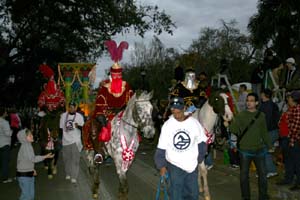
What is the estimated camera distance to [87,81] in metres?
26.0

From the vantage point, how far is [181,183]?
7.46 meters

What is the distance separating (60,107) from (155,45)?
4814 centimetres

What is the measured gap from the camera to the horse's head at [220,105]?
1038cm

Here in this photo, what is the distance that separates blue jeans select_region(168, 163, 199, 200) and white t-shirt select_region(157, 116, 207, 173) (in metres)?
0.09

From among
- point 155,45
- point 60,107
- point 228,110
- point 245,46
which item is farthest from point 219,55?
point 228,110

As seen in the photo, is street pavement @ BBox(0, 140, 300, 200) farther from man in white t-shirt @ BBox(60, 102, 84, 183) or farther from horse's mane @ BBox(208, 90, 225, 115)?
horse's mane @ BBox(208, 90, 225, 115)

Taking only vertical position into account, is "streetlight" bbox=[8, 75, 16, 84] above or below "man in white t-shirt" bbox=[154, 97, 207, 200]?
above

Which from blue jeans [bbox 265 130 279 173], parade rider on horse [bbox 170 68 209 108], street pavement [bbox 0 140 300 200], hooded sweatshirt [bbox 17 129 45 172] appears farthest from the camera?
blue jeans [bbox 265 130 279 173]

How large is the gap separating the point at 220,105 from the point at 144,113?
1698 mm

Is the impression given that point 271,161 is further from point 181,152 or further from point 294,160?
point 181,152

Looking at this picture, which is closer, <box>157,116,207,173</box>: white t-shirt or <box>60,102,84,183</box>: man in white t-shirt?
<box>157,116,207,173</box>: white t-shirt

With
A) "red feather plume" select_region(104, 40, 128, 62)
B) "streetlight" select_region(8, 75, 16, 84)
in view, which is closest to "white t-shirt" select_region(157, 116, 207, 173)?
"red feather plume" select_region(104, 40, 128, 62)

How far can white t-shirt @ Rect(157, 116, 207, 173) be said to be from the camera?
7363mm

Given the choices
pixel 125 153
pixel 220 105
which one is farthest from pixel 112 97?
pixel 220 105
